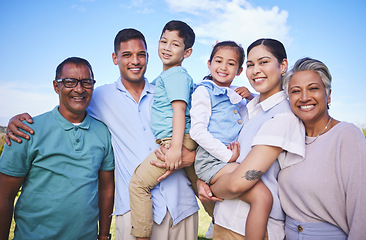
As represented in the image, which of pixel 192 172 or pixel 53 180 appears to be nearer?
pixel 53 180

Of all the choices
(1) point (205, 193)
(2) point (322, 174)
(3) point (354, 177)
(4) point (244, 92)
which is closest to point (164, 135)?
(1) point (205, 193)

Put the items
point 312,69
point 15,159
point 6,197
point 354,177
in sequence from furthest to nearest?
point 6,197 < point 15,159 < point 312,69 < point 354,177

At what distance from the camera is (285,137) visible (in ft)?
7.28

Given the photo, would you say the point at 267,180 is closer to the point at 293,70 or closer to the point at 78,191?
the point at 293,70

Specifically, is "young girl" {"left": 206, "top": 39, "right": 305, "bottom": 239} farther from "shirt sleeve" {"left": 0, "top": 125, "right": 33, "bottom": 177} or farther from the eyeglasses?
"shirt sleeve" {"left": 0, "top": 125, "right": 33, "bottom": 177}

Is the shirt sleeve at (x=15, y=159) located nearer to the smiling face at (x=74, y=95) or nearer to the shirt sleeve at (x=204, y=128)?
the smiling face at (x=74, y=95)

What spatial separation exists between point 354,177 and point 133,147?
200cm

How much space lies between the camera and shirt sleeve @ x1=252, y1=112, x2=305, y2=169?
2182 millimetres

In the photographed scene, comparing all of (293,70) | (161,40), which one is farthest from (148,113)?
(293,70)

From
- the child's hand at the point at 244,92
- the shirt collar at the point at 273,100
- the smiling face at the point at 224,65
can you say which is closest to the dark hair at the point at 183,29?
the smiling face at the point at 224,65

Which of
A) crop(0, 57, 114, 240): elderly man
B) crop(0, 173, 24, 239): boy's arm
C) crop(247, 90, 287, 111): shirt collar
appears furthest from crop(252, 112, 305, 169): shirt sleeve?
crop(0, 173, 24, 239): boy's arm

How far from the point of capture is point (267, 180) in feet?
7.89

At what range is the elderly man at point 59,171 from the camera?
2742 mm

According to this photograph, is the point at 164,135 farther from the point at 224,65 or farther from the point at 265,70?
the point at 265,70
